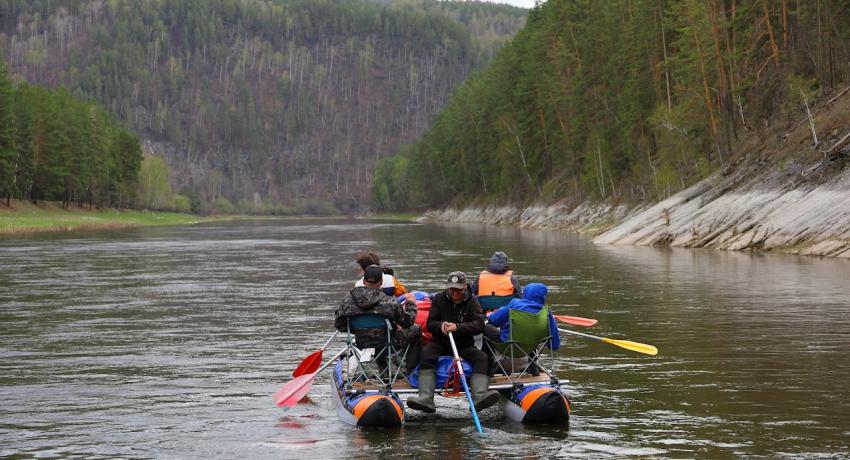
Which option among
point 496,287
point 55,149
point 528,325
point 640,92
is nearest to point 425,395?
point 528,325

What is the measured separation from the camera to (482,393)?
15.8 m

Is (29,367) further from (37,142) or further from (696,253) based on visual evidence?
(37,142)

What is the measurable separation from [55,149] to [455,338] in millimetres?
121255

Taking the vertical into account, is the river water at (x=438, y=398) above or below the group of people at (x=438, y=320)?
below

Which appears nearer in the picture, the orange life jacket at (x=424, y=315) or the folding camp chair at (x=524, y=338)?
the folding camp chair at (x=524, y=338)

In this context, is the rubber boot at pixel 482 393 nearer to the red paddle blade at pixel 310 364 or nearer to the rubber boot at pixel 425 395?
the rubber boot at pixel 425 395

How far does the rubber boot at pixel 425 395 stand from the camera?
1577 centimetres

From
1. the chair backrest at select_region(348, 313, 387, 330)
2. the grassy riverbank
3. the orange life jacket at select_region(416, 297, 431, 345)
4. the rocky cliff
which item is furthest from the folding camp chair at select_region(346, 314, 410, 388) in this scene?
the grassy riverbank

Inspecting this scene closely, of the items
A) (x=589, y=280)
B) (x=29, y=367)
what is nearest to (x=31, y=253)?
(x=589, y=280)

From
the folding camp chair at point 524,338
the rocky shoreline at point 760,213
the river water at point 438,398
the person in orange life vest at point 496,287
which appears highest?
the rocky shoreline at point 760,213

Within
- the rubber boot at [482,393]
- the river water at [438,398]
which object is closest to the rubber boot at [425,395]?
the river water at [438,398]

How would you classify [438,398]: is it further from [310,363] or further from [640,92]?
[640,92]

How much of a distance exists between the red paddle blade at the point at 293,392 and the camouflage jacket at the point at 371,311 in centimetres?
100

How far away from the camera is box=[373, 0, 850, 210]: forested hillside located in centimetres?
6719
